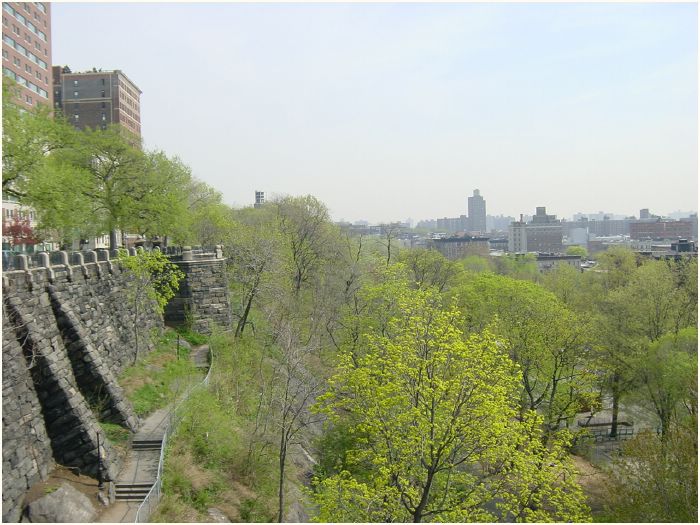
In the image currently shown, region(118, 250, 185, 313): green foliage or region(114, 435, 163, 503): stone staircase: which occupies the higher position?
region(118, 250, 185, 313): green foliage

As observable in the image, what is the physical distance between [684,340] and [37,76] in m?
72.2

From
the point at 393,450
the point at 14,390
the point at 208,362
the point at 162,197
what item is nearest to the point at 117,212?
the point at 162,197

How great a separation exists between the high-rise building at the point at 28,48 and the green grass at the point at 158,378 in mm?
46350

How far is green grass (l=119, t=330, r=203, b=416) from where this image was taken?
21000 millimetres

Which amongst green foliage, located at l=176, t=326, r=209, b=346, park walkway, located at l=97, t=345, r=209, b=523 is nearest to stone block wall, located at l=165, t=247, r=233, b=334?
green foliage, located at l=176, t=326, r=209, b=346

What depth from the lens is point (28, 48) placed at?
67000 mm

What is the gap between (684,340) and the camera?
28.1m

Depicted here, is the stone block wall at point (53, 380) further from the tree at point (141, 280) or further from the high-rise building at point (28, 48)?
the high-rise building at point (28, 48)

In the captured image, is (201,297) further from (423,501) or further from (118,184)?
(423,501)

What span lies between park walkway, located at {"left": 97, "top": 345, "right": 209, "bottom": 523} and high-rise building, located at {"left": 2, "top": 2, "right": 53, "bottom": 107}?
174 ft

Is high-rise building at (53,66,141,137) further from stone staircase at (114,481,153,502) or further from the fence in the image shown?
stone staircase at (114,481,153,502)

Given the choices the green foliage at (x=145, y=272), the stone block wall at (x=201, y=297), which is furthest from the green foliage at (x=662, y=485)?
the stone block wall at (x=201, y=297)

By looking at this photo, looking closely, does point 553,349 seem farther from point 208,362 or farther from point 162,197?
point 162,197

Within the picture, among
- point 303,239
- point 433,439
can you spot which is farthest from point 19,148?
point 303,239
